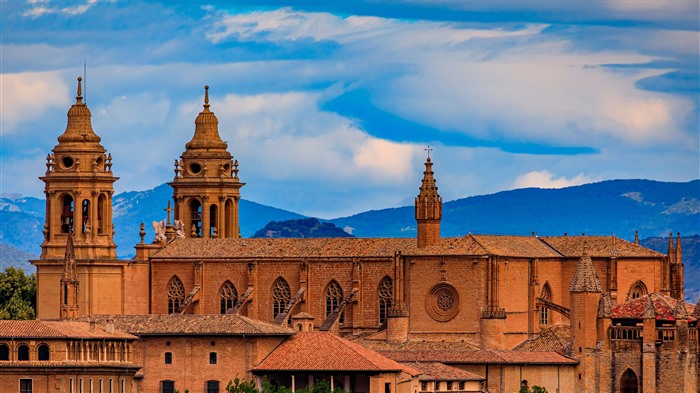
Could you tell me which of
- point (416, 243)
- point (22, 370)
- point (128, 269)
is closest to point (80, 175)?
point (128, 269)

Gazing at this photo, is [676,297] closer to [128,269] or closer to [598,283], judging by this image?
[598,283]

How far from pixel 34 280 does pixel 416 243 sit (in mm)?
38137

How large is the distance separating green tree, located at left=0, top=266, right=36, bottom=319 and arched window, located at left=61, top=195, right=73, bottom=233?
12404mm

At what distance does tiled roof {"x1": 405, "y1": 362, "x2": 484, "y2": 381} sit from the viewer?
133 m

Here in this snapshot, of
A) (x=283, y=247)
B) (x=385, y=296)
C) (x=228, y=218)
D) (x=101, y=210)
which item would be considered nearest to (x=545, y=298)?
(x=385, y=296)

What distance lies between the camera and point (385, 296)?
479 feet

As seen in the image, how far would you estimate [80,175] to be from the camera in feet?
500

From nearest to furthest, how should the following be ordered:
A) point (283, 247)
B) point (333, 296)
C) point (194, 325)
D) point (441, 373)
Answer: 1. point (441, 373)
2. point (194, 325)
3. point (333, 296)
4. point (283, 247)

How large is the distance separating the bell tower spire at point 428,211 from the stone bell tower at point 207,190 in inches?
845

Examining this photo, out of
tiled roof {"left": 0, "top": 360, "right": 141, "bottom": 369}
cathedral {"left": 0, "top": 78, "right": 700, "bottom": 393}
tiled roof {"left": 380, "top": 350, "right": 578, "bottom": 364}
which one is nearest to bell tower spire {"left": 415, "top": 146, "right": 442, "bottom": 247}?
cathedral {"left": 0, "top": 78, "right": 700, "bottom": 393}

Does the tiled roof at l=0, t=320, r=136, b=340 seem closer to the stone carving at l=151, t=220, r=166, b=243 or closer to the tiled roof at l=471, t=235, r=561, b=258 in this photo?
the tiled roof at l=471, t=235, r=561, b=258

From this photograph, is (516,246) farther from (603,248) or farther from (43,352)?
(43,352)

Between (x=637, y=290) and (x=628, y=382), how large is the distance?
10.6 metres

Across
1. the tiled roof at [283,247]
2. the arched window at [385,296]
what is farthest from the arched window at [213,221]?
the arched window at [385,296]
